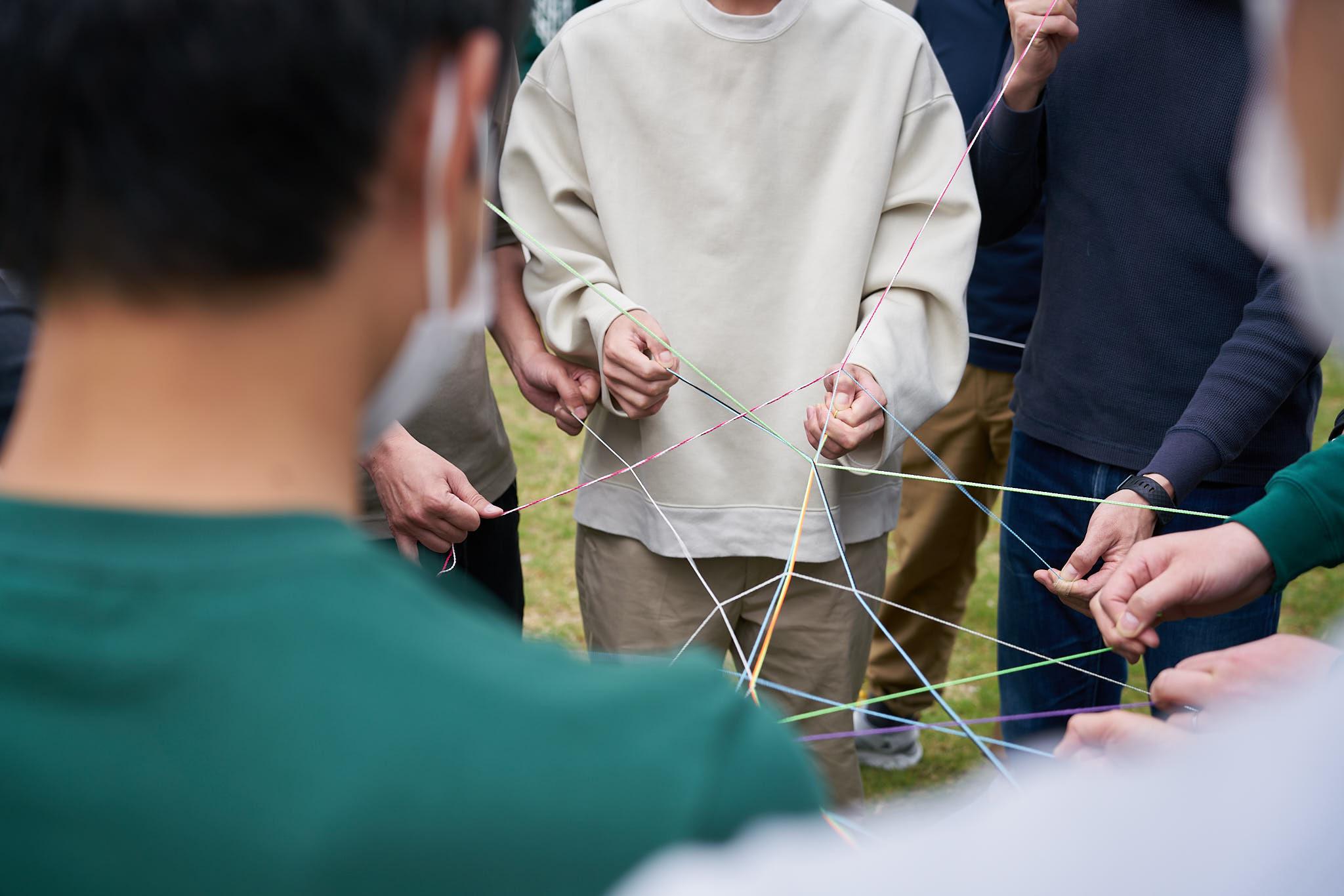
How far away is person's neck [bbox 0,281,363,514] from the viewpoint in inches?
18.5

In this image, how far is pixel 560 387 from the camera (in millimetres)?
1560

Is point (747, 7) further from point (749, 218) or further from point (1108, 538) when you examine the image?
point (1108, 538)

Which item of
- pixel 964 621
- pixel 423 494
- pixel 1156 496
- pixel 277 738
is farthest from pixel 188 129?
pixel 964 621

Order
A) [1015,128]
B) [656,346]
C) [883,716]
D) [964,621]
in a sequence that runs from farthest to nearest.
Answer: [964,621]
[1015,128]
[656,346]
[883,716]

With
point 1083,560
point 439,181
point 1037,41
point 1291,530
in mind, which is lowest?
point 1083,560

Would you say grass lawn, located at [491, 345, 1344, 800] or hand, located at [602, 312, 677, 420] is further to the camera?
grass lawn, located at [491, 345, 1344, 800]

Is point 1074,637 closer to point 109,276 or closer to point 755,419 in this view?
point 755,419

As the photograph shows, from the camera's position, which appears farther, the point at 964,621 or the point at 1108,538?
the point at 964,621

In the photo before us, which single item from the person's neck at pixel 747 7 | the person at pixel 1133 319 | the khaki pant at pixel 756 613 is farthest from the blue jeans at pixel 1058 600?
the person's neck at pixel 747 7

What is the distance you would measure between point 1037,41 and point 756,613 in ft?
2.87

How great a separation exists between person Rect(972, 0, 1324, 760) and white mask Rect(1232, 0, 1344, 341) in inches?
28.5

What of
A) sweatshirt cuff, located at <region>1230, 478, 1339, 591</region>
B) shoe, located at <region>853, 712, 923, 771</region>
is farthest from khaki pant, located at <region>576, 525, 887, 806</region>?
shoe, located at <region>853, 712, 923, 771</region>

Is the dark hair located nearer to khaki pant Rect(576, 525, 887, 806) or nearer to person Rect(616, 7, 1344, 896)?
person Rect(616, 7, 1344, 896)

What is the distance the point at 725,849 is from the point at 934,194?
119 cm
